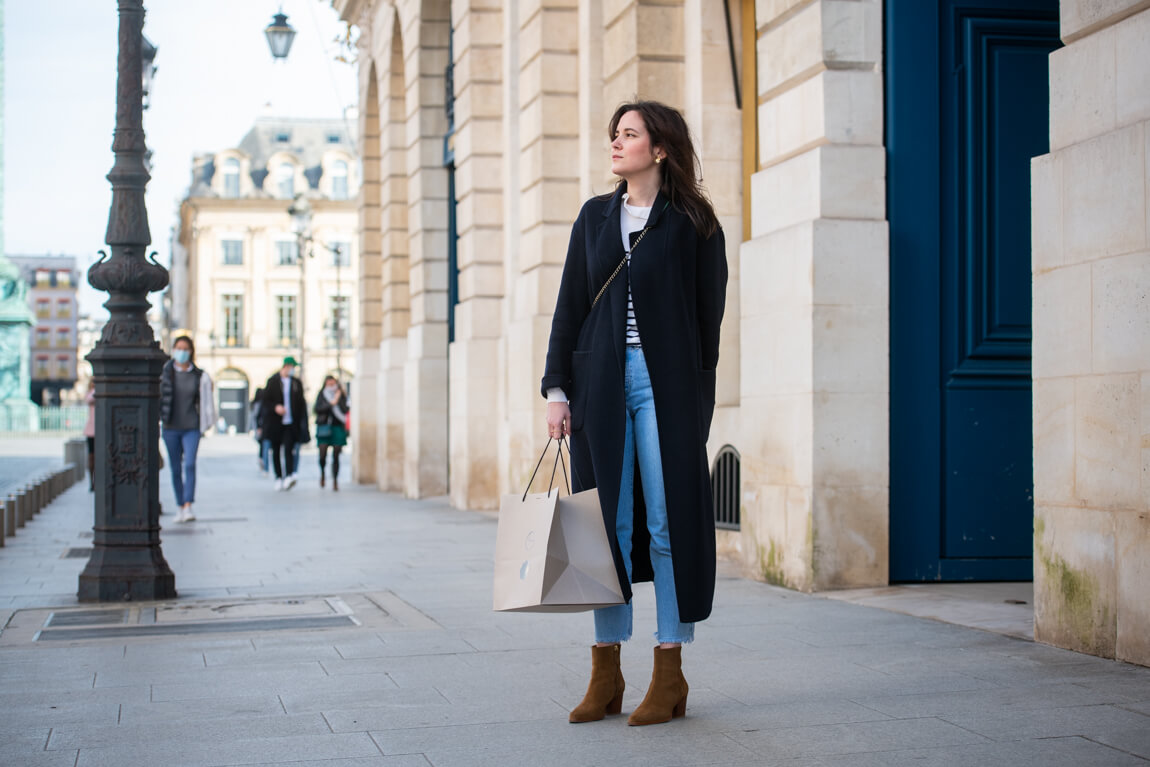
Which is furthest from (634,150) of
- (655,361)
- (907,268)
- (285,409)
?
(285,409)

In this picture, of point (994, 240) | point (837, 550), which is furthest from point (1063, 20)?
point (837, 550)

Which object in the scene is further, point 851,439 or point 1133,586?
point 851,439

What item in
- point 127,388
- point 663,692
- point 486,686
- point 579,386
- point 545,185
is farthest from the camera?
point 545,185

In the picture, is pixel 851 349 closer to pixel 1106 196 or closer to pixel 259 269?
pixel 1106 196

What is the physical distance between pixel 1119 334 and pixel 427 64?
46.4 ft

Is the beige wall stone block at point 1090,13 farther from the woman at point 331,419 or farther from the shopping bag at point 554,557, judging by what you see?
the woman at point 331,419

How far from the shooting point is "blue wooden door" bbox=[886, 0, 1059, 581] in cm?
791

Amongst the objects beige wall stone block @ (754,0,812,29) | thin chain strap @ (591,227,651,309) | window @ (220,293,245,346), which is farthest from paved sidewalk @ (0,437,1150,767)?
window @ (220,293,245,346)

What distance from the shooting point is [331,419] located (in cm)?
2147

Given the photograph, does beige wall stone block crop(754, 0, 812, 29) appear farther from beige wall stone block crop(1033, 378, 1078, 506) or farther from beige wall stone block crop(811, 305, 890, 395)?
beige wall stone block crop(1033, 378, 1078, 506)

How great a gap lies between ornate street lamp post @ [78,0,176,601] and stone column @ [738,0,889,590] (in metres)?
3.45

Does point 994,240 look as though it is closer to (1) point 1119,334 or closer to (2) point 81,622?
(1) point 1119,334

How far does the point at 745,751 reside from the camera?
4.24m

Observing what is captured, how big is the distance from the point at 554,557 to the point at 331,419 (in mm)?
17522
